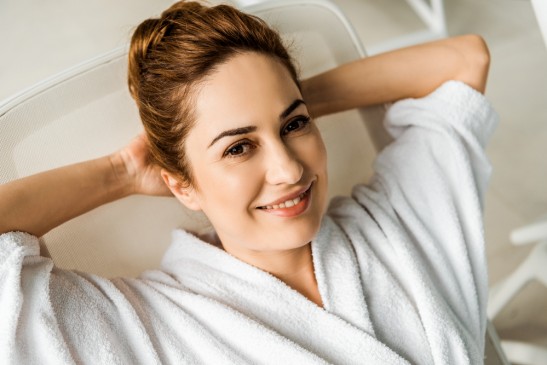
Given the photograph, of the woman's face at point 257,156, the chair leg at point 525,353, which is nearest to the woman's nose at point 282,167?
the woman's face at point 257,156

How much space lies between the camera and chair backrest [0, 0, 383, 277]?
3.54 ft

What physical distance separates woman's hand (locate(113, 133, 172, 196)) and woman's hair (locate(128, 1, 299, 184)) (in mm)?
76

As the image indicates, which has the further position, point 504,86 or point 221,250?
point 504,86

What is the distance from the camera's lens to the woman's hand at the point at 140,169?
43.9 inches

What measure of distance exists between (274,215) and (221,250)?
0.17 m

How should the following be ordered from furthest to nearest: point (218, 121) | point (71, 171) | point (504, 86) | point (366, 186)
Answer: point (504, 86) → point (366, 186) → point (71, 171) → point (218, 121)

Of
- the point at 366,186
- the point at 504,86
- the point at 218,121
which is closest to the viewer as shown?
the point at 218,121

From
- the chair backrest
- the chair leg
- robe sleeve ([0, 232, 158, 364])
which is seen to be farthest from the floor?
robe sleeve ([0, 232, 158, 364])

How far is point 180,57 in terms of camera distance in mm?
960

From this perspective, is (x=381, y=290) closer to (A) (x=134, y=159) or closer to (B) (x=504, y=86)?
(A) (x=134, y=159)

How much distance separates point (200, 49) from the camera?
3.11ft

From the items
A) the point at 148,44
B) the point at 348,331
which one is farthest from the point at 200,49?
the point at 348,331

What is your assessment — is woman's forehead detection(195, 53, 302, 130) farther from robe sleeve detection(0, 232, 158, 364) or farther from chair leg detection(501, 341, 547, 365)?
chair leg detection(501, 341, 547, 365)

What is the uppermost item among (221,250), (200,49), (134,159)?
(200,49)
